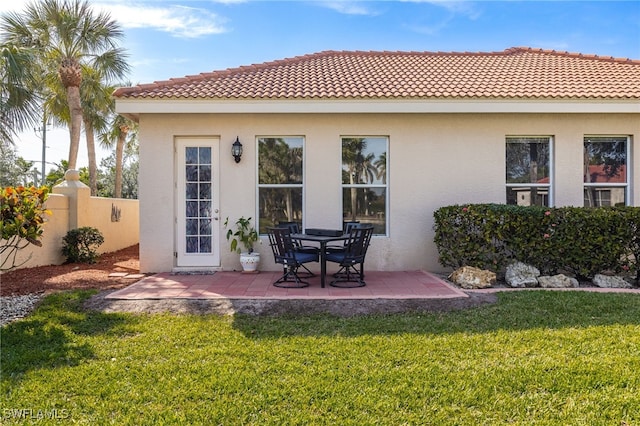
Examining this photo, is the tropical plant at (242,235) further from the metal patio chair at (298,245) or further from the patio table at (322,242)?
the patio table at (322,242)

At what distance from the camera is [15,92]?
923cm

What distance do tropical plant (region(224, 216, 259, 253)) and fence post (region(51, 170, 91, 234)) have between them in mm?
4625

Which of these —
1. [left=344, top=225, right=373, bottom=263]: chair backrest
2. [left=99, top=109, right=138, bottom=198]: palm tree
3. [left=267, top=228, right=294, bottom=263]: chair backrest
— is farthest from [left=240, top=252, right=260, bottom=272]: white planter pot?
[left=99, top=109, right=138, bottom=198]: palm tree

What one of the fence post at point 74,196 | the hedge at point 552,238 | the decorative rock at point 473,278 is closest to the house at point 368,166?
the hedge at point 552,238

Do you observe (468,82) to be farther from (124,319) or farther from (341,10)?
(124,319)

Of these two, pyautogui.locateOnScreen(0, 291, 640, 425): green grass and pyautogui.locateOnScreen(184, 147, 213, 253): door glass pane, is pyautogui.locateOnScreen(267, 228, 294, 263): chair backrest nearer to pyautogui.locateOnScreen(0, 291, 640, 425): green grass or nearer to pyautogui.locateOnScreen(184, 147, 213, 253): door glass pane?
pyautogui.locateOnScreen(0, 291, 640, 425): green grass

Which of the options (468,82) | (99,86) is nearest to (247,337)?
(468,82)

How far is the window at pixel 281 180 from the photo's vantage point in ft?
27.3

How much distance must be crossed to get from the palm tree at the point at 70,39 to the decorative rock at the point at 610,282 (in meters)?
15.9

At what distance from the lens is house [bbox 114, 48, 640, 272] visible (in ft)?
26.7

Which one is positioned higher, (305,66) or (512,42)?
(512,42)

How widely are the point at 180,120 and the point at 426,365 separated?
6934 millimetres

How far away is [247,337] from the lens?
436cm

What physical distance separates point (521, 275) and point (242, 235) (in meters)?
5.46
